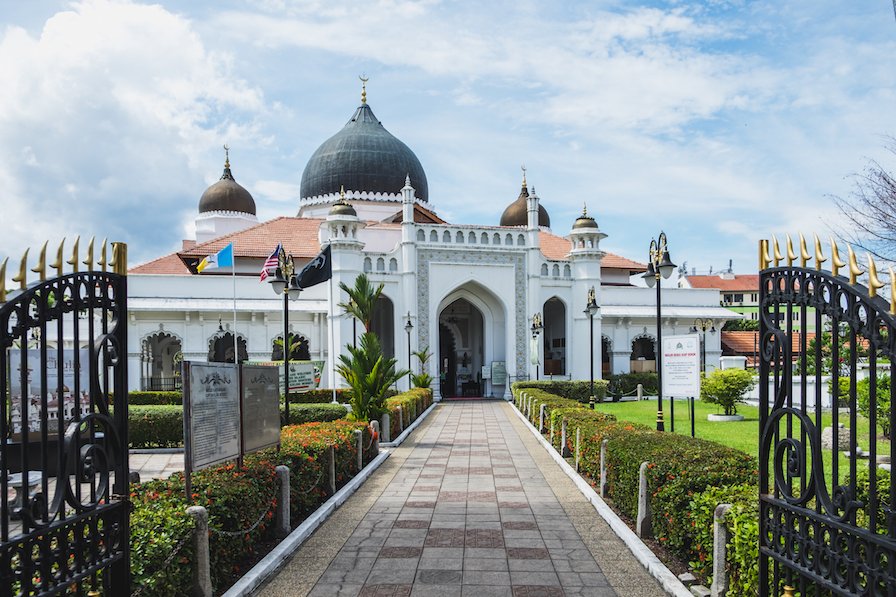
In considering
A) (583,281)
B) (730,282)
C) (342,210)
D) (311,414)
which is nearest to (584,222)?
(583,281)

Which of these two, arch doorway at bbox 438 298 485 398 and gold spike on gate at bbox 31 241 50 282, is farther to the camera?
arch doorway at bbox 438 298 485 398

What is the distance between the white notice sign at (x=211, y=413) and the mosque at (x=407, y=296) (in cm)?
2061

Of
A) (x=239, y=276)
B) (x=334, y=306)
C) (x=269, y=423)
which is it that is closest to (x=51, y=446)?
(x=269, y=423)

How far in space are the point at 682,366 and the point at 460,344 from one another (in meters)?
25.9

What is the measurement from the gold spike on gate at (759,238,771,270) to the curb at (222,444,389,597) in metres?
4.37

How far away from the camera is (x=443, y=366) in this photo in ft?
128

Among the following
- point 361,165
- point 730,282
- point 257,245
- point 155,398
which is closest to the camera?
point 155,398

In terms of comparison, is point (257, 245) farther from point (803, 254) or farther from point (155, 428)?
point (803, 254)

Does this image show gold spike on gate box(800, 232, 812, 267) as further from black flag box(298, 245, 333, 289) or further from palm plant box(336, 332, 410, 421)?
black flag box(298, 245, 333, 289)

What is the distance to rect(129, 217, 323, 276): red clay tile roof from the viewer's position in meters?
33.4

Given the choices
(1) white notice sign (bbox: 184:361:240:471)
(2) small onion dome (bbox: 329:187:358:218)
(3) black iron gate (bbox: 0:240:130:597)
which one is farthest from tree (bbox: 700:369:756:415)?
(3) black iron gate (bbox: 0:240:130:597)

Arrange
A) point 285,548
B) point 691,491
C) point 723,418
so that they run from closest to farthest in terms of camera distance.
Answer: point 691,491, point 285,548, point 723,418

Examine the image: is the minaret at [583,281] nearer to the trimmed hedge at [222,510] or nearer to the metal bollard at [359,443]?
the metal bollard at [359,443]

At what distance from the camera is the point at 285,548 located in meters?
6.74
